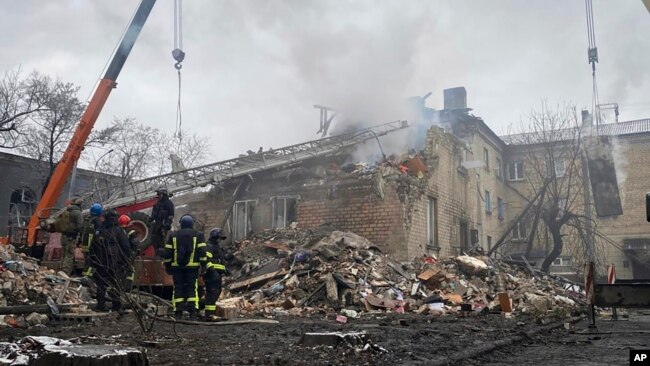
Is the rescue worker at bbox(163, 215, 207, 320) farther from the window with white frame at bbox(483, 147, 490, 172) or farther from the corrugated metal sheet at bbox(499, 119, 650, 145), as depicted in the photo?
the window with white frame at bbox(483, 147, 490, 172)

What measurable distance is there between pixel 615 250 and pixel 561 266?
398 cm

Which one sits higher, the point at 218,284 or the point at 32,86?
the point at 32,86

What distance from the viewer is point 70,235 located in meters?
10.8

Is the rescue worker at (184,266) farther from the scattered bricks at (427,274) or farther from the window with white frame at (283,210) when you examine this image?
the window with white frame at (283,210)

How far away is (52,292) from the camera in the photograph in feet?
29.1

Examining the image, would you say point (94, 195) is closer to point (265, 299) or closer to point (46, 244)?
point (46, 244)

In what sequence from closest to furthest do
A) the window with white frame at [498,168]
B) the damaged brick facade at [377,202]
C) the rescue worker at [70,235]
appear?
the rescue worker at [70,235] → the damaged brick facade at [377,202] → the window with white frame at [498,168]

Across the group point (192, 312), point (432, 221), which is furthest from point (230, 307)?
point (432, 221)

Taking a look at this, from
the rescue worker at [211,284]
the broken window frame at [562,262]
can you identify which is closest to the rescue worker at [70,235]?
the rescue worker at [211,284]

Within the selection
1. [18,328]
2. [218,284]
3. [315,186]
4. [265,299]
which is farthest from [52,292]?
[315,186]

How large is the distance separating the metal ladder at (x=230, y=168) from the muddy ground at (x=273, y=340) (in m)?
7.22

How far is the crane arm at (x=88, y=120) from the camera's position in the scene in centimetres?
1295

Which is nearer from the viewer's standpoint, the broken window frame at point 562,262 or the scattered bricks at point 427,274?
the scattered bricks at point 427,274

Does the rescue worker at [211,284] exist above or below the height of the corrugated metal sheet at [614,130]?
below
